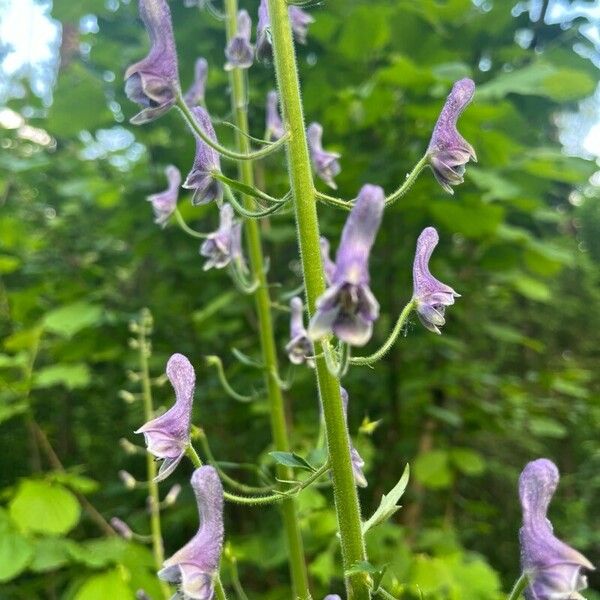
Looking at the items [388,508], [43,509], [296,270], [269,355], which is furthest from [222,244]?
[296,270]

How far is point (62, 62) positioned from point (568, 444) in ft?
14.5

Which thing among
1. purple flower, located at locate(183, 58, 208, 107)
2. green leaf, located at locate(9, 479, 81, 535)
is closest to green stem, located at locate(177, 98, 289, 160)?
purple flower, located at locate(183, 58, 208, 107)

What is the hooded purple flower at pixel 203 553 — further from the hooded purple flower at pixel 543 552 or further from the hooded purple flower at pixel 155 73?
the hooded purple flower at pixel 155 73

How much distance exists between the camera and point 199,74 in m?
1.99

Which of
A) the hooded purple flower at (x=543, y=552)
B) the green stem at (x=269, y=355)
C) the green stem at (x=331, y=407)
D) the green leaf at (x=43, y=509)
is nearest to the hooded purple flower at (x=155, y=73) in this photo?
the green stem at (x=331, y=407)

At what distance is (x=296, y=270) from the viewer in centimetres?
324

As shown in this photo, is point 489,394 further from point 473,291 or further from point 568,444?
point 568,444

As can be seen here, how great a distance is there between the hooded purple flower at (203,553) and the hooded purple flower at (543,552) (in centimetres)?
43

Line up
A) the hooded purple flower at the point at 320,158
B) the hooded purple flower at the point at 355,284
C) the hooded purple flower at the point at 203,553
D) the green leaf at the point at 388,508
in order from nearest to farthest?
the hooded purple flower at the point at 355,284, the hooded purple flower at the point at 203,553, the green leaf at the point at 388,508, the hooded purple flower at the point at 320,158

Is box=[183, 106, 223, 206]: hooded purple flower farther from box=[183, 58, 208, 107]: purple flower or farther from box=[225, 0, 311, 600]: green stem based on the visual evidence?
box=[183, 58, 208, 107]: purple flower

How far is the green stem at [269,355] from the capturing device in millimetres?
1664

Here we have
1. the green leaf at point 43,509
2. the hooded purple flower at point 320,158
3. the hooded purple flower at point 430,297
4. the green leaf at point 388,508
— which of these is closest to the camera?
the green leaf at point 388,508

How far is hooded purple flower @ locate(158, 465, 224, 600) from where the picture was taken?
915mm

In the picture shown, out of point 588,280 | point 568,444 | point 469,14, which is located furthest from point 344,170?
point 568,444
